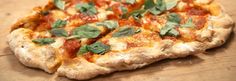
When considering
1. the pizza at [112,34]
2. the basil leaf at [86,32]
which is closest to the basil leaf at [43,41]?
the pizza at [112,34]

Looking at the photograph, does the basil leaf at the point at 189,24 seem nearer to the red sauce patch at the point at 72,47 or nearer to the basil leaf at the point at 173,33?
the basil leaf at the point at 173,33

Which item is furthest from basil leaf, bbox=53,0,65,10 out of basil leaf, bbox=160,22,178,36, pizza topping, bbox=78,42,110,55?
basil leaf, bbox=160,22,178,36

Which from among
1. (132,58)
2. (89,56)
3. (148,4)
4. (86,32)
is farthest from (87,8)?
(132,58)

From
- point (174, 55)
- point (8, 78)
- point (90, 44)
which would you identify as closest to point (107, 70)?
point (90, 44)

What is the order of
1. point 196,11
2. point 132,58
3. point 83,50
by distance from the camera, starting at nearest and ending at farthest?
1. point 132,58
2. point 83,50
3. point 196,11

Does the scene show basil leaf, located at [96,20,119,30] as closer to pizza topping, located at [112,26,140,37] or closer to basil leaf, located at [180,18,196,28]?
pizza topping, located at [112,26,140,37]

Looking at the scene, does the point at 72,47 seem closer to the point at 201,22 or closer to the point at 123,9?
the point at 123,9
